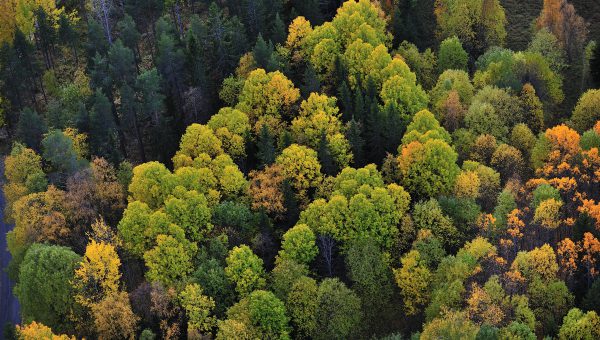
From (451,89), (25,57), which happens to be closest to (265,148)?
(451,89)

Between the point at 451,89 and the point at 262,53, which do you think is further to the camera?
the point at 262,53

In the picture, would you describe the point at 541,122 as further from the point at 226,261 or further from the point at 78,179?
the point at 78,179

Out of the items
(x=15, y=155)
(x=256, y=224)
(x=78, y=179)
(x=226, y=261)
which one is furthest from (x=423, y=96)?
(x=15, y=155)

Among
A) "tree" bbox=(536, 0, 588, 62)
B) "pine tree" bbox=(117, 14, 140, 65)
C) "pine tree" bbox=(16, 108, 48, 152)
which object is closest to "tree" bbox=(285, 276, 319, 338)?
"pine tree" bbox=(16, 108, 48, 152)

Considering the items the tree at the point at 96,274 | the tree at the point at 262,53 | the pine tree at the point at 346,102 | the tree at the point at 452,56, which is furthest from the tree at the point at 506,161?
the tree at the point at 96,274

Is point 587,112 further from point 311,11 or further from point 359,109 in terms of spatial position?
point 311,11

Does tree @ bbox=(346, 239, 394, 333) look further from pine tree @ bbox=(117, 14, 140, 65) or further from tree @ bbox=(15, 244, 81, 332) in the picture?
pine tree @ bbox=(117, 14, 140, 65)
